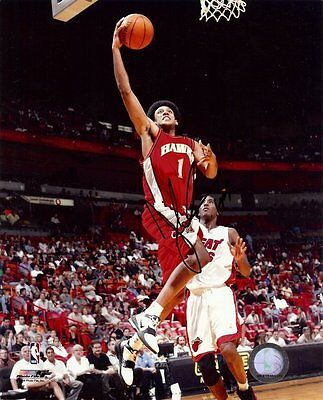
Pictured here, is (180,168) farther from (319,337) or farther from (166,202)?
(319,337)

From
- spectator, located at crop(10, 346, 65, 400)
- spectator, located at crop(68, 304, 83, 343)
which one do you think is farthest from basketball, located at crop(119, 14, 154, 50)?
spectator, located at crop(68, 304, 83, 343)

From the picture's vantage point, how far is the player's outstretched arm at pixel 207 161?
4.12 metres

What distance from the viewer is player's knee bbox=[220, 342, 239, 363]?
15.1 ft

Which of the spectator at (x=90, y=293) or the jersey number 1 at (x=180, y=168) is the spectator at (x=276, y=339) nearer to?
the spectator at (x=90, y=293)

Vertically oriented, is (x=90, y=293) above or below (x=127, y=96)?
below

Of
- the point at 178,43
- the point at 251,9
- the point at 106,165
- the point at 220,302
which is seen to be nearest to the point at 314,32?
the point at 251,9

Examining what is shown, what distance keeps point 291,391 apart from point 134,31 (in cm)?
605

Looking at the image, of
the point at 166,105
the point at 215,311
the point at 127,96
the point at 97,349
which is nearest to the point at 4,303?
the point at 97,349

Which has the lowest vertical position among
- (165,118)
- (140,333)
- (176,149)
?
(140,333)

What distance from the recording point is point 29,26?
17.5 metres

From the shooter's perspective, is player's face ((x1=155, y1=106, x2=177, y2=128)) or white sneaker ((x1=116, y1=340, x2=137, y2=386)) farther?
player's face ((x1=155, y1=106, x2=177, y2=128))

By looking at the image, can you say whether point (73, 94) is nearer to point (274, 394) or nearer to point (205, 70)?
point (205, 70)

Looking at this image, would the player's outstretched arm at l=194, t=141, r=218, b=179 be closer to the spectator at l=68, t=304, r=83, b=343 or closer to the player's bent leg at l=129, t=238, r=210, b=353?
the player's bent leg at l=129, t=238, r=210, b=353

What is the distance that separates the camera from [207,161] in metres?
4.12
